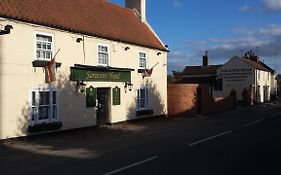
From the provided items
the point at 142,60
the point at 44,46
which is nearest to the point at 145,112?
the point at 142,60

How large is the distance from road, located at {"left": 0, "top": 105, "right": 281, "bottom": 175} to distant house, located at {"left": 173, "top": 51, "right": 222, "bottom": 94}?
43.4 metres

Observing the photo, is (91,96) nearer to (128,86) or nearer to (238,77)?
(128,86)

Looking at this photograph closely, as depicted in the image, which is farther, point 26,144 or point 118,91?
point 118,91

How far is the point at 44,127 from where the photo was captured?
771 inches

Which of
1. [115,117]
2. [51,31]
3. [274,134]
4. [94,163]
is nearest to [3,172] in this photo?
[94,163]

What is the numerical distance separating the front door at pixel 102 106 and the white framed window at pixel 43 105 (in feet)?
13.7

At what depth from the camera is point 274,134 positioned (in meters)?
19.7

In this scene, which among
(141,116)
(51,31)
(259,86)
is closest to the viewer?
(51,31)

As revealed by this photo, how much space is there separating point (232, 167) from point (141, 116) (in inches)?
689

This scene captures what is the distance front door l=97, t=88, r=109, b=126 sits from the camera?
24.4 m

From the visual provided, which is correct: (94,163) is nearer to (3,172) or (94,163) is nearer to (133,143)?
(3,172)

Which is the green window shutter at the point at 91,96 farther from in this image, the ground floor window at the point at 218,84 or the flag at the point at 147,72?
the ground floor window at the point at 218,84

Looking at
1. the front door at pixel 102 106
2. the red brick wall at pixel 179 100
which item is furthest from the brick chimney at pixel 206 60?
the front door at pixel 102 106

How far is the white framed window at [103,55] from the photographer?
24039mm
